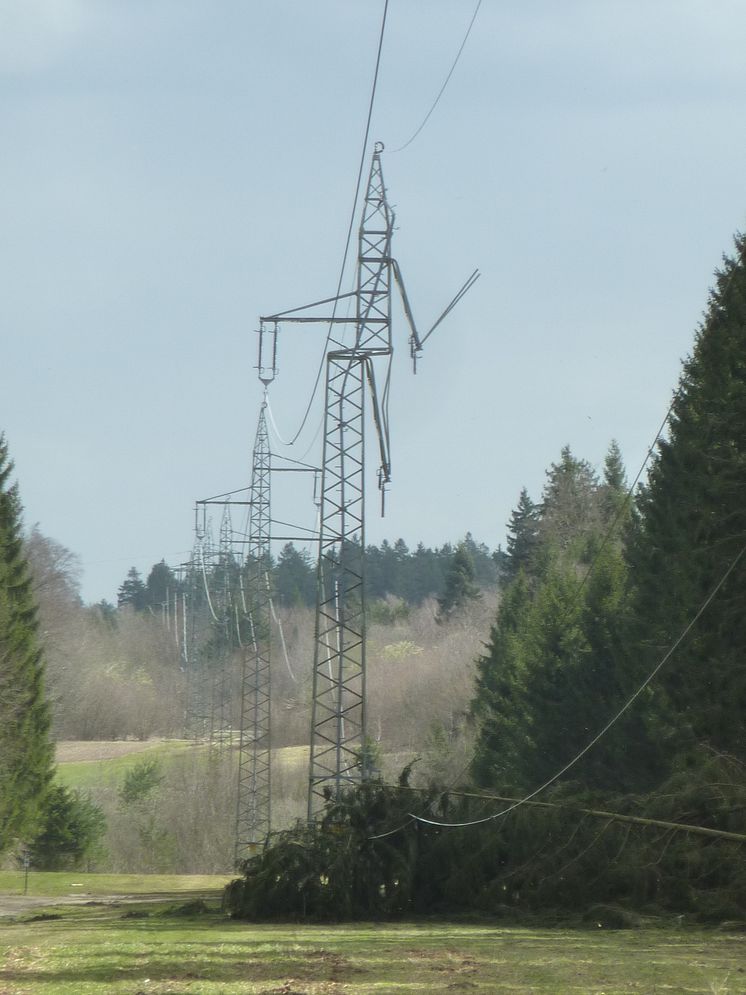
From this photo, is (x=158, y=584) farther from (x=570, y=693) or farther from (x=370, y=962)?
(x=370, y=962)

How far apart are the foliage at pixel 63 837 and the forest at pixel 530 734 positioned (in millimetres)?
79

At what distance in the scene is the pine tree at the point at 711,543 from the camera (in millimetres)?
23219

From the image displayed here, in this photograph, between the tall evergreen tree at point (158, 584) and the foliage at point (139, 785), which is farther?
the tall evergreen tree at point (158, 584)

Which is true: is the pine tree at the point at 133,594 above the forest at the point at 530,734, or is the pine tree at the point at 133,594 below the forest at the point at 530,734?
above

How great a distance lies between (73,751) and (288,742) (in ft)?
43.6

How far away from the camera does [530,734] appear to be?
38.1 metres

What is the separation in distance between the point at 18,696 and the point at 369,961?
3117cm

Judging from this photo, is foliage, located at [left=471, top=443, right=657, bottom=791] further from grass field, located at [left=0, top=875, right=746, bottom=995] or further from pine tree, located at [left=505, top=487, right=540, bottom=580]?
pine tree, located at [left=505, top=487, right=540, bottom=580]

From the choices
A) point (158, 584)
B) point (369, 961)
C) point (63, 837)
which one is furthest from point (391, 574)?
point (369, 961)

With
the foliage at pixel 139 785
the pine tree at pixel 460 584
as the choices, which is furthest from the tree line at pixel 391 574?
the foliage at pixel 139 785

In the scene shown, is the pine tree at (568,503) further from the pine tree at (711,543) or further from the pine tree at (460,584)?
the pine tree at (711,543)

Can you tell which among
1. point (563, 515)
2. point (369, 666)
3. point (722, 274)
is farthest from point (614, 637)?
point (369, 666)

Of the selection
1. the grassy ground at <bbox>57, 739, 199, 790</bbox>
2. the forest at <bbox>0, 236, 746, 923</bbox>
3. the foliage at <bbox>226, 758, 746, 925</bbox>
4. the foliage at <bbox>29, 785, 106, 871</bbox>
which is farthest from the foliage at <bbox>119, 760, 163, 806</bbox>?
the foliage at <bbox>226, 758, 746, 925</bbox>

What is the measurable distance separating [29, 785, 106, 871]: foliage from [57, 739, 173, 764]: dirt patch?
30.7 m
